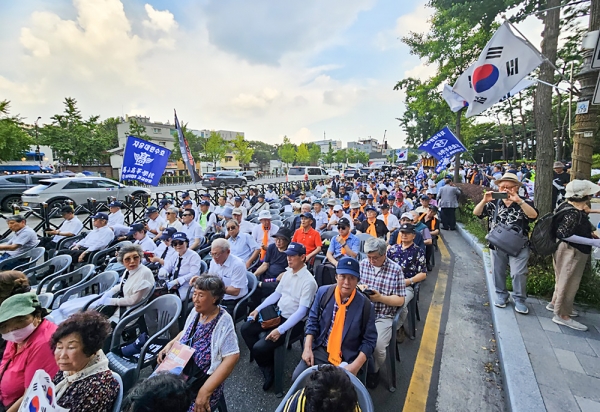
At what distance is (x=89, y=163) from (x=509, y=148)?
64.7 meters

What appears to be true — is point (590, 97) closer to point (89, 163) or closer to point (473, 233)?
point (473, 233)

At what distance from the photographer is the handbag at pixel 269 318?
9.62 feet

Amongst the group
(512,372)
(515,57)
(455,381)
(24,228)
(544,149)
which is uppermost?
(515,57)

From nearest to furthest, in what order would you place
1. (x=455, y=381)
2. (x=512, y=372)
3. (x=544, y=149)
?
(x=512, y=372)
(x=455, y=381)
(x=544, y=149)

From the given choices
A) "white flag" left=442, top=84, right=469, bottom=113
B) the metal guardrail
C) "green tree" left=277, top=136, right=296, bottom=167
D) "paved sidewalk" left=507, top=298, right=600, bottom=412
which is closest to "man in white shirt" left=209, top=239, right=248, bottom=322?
"paved sidewalk" left=507, top=298, right=600, bottom=412

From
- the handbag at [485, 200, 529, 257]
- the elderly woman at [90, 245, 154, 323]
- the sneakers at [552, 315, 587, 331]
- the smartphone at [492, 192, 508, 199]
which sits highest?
the smartphone at [492, 192, 508, 199]

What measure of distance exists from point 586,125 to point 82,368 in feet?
20.5

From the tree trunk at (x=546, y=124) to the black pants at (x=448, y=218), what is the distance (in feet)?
11.8

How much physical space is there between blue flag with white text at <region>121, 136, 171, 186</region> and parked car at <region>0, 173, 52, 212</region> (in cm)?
1007

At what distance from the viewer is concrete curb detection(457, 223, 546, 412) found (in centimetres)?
226

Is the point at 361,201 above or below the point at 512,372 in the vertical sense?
above

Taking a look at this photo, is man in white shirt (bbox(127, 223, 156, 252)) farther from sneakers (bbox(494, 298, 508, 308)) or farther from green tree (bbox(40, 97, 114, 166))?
green tree (bbox(40, 97, 114, 166))

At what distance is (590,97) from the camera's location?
3.85 m

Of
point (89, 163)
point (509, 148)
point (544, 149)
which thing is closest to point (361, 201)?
point (544, 149)
